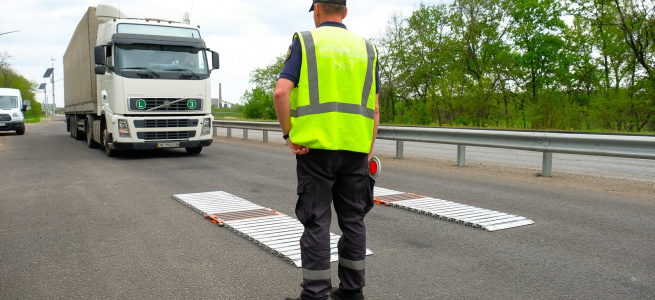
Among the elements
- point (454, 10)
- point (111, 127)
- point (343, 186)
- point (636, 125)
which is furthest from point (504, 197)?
point (454, 10)

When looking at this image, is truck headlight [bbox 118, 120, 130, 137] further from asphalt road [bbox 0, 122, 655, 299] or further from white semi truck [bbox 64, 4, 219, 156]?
asphalt road [bbox 0, 122, 655, 299]

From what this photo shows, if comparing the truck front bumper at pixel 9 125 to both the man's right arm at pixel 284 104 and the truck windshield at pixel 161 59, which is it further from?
the man's right arm at pixel 284 104

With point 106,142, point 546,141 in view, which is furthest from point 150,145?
point 546,141

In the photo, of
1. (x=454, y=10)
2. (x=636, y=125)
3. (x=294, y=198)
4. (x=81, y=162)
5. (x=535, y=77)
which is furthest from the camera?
(x=454, y=10)

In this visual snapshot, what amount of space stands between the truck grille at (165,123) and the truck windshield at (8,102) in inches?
707

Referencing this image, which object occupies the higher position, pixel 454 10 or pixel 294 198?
pixel 454 10

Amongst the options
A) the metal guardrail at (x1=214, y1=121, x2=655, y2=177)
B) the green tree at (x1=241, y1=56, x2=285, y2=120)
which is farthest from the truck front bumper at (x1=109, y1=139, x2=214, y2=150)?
the green tree at (x1=241, y1=56, x2=285, y2=120)

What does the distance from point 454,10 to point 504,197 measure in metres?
36.5

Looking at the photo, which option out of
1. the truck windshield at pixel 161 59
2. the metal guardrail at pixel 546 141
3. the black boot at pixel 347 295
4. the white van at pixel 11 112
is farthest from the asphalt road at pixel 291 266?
the white van at pixel 11 112

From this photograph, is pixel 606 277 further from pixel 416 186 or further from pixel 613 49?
pixel 613 49

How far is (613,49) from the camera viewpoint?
30.7 metres

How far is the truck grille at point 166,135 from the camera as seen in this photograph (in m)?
12.1

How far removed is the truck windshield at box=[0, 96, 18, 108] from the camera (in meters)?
25.9

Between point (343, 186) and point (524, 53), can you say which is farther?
point (524, 53)
